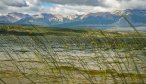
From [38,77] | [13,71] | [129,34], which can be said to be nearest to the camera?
[129,34]

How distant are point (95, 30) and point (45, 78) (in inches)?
486

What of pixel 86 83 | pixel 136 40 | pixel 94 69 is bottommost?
pixel 94 69

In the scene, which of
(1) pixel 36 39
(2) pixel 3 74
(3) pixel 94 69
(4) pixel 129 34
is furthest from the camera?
(3) pixel 94 69

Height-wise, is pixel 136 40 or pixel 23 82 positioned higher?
pixel 136 40

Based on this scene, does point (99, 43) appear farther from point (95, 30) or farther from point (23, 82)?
point (23, 82)

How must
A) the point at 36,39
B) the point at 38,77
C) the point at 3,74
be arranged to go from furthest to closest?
1. the point at 3,74
2. the point at 38,77
3. the point at 36,39

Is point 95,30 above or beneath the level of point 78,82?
above

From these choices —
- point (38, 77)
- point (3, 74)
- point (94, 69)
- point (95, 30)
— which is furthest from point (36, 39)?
point (94, 69)

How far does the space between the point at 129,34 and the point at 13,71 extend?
17.2 m

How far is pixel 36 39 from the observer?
24.7 ft

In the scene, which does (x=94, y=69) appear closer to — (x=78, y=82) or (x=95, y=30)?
(x=78, y=82)

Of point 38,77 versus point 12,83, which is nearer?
point 12,83

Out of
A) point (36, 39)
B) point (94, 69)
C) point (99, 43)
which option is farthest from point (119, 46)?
point (94, 69)

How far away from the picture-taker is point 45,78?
64.7ft
